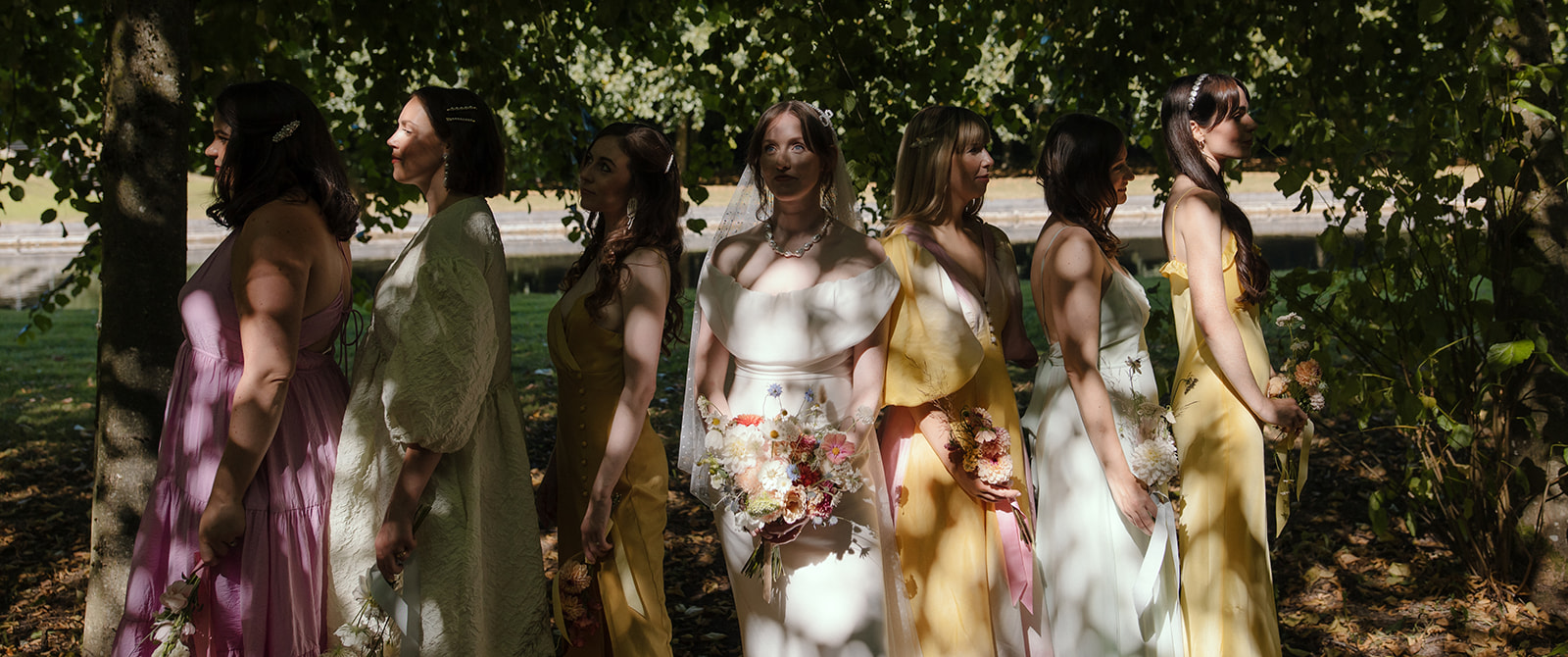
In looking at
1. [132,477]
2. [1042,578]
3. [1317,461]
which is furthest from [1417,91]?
[132,477]

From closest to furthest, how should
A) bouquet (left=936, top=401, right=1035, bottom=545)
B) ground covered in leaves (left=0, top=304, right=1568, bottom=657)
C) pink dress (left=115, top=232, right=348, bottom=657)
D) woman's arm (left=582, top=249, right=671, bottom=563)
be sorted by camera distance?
pink dress (left=115, top=232, right=348, bottom=657) → woman's arm (left=582, top=249, right=671, bottom=563) → bouquet (left=936, top=401, right=1035, bottom=545) → ground covered in leaves (left=0, top=304, right=1568, bottom=657)

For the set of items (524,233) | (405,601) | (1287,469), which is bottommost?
(524,233)

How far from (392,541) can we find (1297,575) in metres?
3.65

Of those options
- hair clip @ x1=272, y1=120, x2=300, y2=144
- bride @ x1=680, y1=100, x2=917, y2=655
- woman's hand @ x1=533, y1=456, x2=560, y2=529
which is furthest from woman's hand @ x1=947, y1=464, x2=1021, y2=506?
hair clip @ x1=272, y1=120, x2=300, y2=144

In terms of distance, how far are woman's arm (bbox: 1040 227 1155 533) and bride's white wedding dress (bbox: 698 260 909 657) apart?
52cm

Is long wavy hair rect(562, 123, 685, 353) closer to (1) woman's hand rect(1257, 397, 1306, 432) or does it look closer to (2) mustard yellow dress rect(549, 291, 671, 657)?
(2) mustard yellow dress rect(549, 291, 671, 657)

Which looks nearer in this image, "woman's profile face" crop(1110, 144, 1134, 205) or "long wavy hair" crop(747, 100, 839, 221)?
"long wavy hair" crop(747, 100, 839, 221)

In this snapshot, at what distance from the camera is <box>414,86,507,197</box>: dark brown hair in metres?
2.57

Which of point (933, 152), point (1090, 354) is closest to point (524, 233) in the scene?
point (933, 152)

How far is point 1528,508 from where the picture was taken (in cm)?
390

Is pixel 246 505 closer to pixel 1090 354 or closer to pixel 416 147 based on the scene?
pixel 416 147

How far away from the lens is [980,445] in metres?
2.83

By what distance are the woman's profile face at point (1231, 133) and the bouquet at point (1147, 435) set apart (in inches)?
28.2

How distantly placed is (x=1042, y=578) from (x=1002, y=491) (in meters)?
0.41
